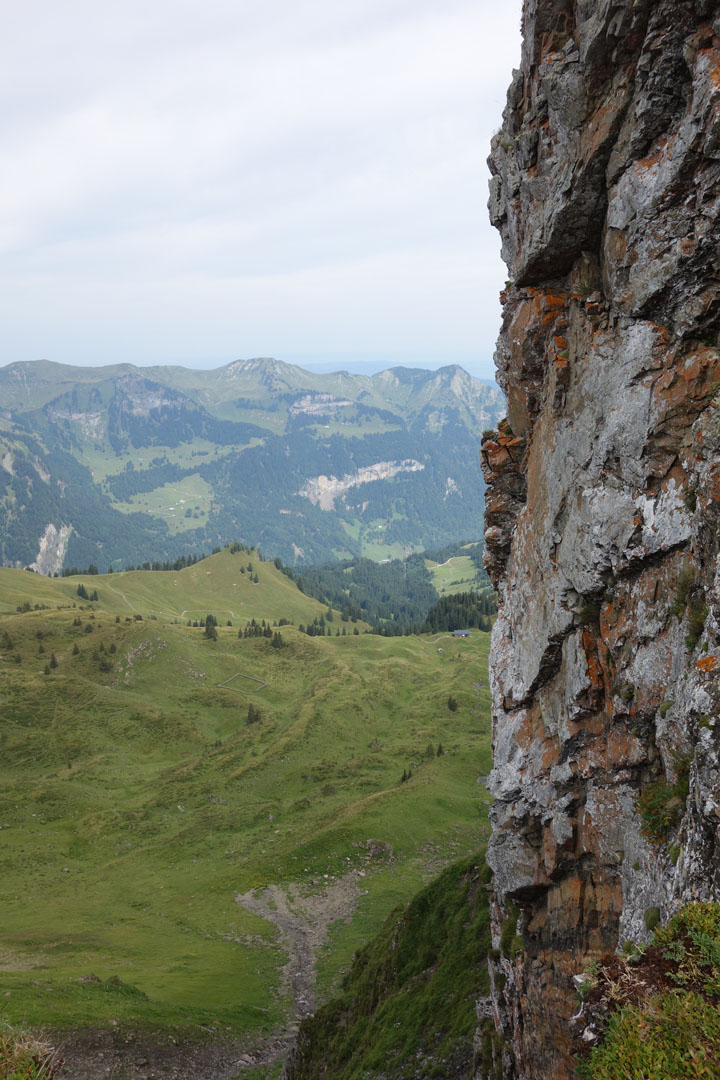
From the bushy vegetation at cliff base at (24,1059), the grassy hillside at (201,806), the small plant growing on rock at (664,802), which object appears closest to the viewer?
the bushy vegetation at cliff base at (24,1059)

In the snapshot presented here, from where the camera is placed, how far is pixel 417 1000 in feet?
139

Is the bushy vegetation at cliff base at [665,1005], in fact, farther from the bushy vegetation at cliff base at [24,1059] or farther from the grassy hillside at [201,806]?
the grassy hillside at [201,806]

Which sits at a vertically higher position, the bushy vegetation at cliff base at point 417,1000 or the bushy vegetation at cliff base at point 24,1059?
the bushy vegetation at cliff base at point 24,1059

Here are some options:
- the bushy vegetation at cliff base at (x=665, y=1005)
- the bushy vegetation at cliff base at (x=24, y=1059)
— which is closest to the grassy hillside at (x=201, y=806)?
the bushy vegetation at cliff base at (x=24, y=1059)

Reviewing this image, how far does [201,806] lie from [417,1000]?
8091 centimetres

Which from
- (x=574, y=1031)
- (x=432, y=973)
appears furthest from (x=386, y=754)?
(x=574, y=1031)

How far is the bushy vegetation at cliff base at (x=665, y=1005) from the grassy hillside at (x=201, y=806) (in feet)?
157

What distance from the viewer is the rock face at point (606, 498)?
17.5 m

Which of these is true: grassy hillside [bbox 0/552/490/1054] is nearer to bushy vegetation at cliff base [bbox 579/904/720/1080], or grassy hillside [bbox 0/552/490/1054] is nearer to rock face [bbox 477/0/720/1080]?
rock face [bbox 477/0/720/1080]

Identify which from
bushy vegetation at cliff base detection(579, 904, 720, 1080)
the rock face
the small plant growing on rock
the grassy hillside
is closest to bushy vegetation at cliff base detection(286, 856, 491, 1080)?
the grassy hillside

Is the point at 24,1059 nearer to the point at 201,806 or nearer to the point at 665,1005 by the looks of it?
the point at 665,1005

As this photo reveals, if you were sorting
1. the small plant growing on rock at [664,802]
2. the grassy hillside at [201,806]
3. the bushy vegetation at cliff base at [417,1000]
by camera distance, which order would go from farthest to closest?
the grassy hillside at [201,806], the bushy vegetation at cliff base at [417,1000], the small plant growing on rock at [664,802]

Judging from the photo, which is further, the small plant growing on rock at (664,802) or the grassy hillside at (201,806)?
the grassy hillside at (201,806)

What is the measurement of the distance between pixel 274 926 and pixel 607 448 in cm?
7572
